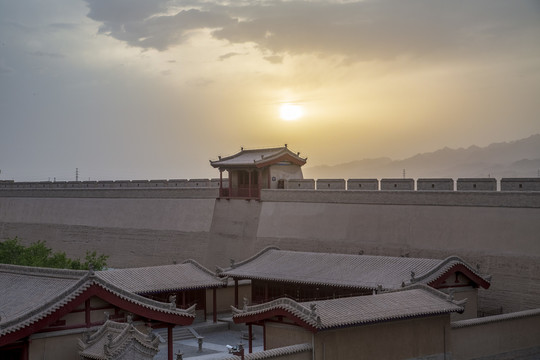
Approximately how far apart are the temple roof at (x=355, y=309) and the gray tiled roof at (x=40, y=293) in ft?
7.47

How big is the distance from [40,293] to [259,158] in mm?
22539

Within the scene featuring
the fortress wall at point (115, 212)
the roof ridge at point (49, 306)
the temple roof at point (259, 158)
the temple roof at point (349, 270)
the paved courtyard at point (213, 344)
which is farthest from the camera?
the fortress wall at point (115, 212)

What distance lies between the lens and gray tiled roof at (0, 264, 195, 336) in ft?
60.5

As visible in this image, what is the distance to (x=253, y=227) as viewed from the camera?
40.4 m

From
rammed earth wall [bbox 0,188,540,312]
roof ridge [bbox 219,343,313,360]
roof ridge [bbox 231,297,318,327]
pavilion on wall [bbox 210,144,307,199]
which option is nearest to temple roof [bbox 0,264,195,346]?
roof ridge [bbox 231,297,318,327]

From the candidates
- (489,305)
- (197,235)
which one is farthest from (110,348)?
(197,235)

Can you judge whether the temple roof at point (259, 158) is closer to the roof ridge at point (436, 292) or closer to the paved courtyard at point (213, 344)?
the paved courtyard at point (213, 344)

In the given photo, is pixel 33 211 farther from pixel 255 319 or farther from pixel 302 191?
pixel 255 319

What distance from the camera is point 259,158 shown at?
136 feet

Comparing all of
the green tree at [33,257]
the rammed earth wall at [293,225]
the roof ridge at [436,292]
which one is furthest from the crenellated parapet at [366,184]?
the green tree at [33,257]

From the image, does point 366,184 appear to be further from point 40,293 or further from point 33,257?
point 40,293

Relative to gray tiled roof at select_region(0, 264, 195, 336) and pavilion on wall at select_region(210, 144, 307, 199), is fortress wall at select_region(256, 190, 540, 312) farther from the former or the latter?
gray tiled roof at select_region(0, 264, 195, 336)

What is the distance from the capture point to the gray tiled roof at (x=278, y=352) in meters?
18.9

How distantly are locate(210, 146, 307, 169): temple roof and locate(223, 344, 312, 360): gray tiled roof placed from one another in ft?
69.7
